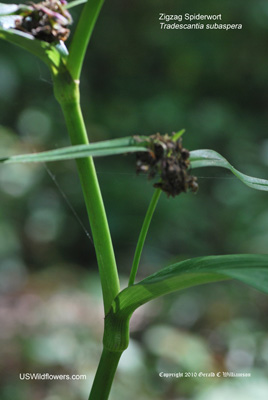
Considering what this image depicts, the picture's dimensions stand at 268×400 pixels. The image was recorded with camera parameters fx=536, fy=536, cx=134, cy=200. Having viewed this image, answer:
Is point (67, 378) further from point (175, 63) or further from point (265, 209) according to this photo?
point (175, 63)

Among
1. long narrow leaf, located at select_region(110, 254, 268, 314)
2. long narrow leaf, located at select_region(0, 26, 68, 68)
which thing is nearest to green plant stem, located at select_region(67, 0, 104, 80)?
long narrow leaf, located at select_region(0, 26, 68, 68)

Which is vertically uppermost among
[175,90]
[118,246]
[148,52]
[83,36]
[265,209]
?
[83,36]

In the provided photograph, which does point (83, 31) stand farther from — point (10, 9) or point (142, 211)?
point (142, 211)

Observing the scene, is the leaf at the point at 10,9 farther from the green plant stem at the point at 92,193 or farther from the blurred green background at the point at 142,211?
the blurred green background at the point at 142,211

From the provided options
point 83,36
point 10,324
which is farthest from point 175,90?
point 83,36

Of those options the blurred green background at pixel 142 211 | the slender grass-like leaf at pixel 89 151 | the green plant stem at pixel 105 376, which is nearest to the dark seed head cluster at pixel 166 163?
the slender grass-like leaf at pixel 89 151

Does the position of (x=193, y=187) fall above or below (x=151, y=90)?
above
